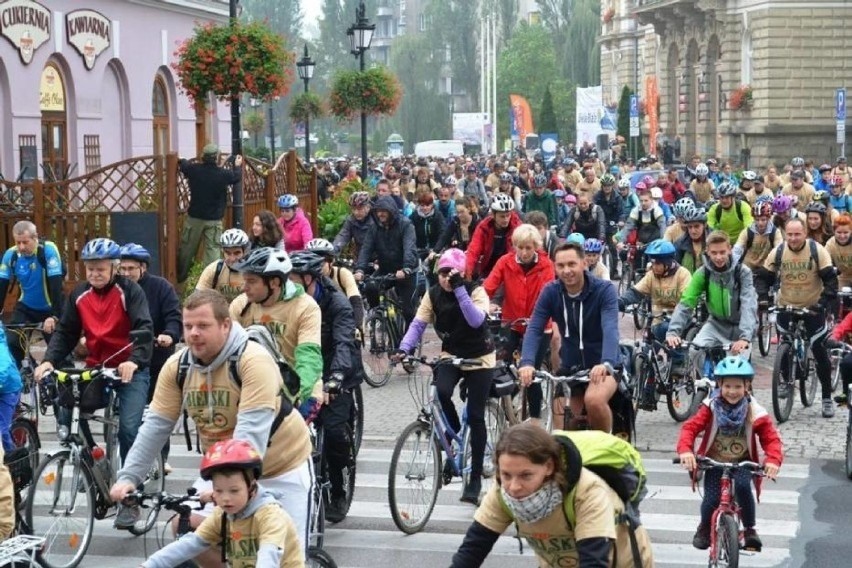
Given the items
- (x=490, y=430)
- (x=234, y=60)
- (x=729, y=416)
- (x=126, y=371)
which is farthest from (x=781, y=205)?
(x=126, y=371)

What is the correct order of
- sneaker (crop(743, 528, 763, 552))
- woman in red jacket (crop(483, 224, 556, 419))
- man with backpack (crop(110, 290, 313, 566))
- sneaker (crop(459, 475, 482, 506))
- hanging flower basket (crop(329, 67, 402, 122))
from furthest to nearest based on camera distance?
hanging flower basket (crop(329, 67, 402, 122))
woman in red jacket (crop(483, 224, 556, 419))
sneaker (crop(459, 475, 482, 506))
sneaker (crop(743, 528, 763, 552))
man with backpack (crop(110, 290, 313, 566))

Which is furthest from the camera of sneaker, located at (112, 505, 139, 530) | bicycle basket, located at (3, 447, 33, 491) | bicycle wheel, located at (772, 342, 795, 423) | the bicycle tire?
bicycle wheel, located at (772, 342, 795, 423)

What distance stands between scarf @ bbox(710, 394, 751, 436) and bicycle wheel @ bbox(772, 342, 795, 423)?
5376 millimetres

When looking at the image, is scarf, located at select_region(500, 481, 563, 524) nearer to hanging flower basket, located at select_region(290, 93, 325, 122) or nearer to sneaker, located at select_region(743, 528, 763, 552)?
sneaker, located at select_region(743, 528, 763, 552)

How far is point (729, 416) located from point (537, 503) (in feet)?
12.7

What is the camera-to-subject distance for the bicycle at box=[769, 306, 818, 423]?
14422 mm

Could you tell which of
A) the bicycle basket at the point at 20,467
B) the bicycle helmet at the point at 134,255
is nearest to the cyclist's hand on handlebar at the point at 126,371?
the bicycle basket at the point at 20,467

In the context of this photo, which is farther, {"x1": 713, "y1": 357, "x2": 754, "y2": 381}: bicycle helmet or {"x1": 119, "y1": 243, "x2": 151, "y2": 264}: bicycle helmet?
{"x1": 119, "y1": 243, "x2": 151, "y2": 264}: bicycle helmet

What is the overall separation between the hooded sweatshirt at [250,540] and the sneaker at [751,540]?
347 cm

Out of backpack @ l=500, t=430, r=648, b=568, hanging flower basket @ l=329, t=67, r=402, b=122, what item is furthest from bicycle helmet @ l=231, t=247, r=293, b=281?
hanging flower basket @ l=329, t=67, r=402, b=122

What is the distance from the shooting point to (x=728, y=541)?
859 centimetres

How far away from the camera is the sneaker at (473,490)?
432 inches

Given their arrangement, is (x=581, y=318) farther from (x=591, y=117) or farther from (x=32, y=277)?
(x=591, y=117)

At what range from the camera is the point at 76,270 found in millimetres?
20266
